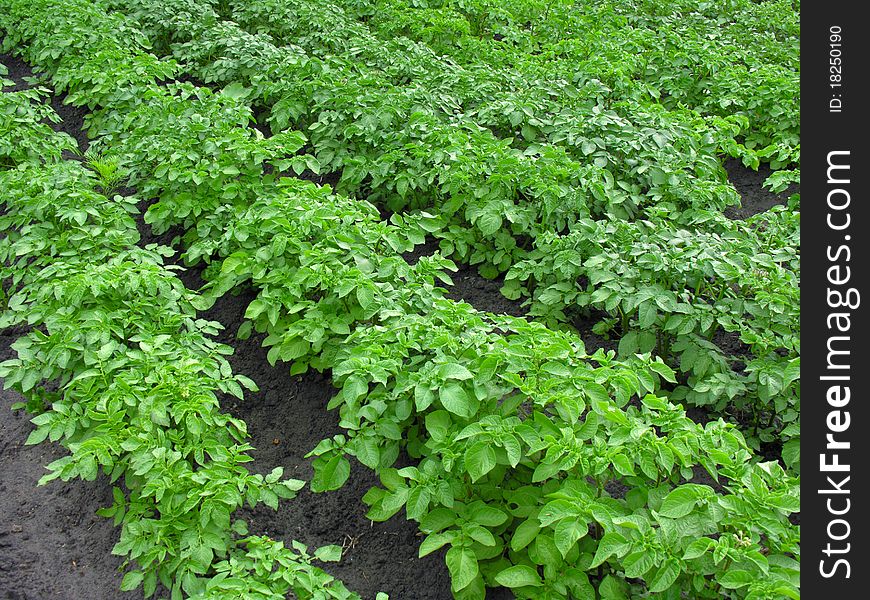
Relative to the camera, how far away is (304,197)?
3.90 meters

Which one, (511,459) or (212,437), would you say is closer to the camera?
(511,459)

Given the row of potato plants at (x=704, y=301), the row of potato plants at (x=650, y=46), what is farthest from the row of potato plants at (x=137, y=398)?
the row of potato plants at (x=650, y=46)

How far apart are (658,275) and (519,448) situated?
4.79 feet

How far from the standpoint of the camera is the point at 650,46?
21.7ft

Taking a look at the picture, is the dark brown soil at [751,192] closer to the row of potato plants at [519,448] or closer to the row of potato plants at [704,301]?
the row of potato plants at [704,301]

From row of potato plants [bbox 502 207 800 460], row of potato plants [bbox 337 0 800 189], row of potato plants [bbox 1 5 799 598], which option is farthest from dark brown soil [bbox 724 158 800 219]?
row of potato plants [bbox 1 5 799 598]

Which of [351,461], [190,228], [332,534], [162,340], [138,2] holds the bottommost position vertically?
[332,534]

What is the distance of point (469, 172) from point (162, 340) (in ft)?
→ 6.56

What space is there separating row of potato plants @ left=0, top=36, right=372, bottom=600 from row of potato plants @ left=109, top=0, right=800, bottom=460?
139 centimetres

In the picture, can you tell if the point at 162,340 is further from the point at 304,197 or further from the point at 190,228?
the point at 190,228

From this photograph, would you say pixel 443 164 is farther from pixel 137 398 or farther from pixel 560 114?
pixel 137 398

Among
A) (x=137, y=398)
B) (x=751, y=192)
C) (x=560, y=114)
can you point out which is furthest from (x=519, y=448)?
(x=751, y=192)

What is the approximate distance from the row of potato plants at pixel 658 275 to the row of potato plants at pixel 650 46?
1.19 meters

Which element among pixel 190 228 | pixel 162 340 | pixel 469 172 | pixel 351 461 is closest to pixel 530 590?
pixel 351 461
